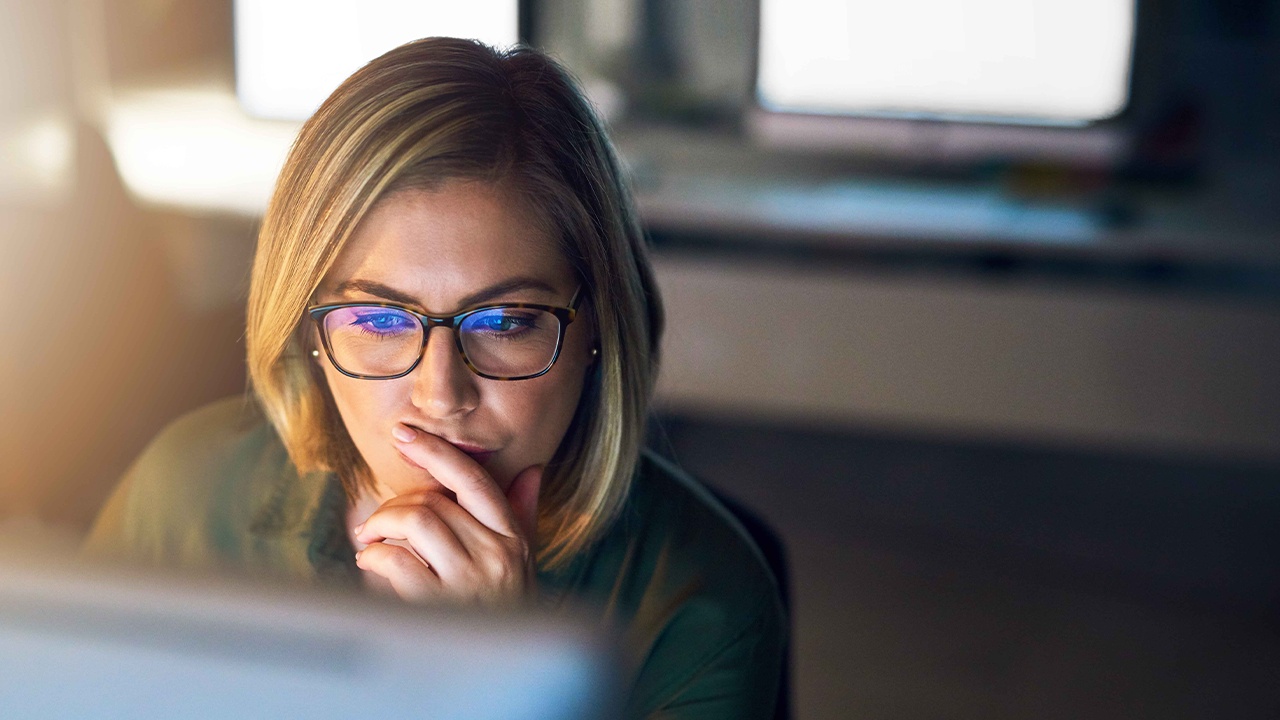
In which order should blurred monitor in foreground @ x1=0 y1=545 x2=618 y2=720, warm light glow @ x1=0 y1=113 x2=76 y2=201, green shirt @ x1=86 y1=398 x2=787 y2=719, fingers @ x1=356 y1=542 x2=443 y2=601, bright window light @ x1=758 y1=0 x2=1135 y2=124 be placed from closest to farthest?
blurred monitor in foreground @ x1=0 y1=545 x2=618 y2=720 → fingers @ x1=356 y1=542 x2=443 y2=601 → green shirt @ x1=86 y1=398 x2=787 y2=719 → warm light glow @ x1=0 y1=113 x2=76 y2=201 → bright window light @ x1=758 y1=0 x2=1135 y2=124

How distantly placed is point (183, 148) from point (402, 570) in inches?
27.6

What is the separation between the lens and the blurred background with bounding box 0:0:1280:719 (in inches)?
64.4

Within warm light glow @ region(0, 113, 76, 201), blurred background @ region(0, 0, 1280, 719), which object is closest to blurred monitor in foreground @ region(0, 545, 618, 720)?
warm light glow @ region(0, 113, 76, 201)

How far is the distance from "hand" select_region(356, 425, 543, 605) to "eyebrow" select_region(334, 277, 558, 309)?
2.3 inches

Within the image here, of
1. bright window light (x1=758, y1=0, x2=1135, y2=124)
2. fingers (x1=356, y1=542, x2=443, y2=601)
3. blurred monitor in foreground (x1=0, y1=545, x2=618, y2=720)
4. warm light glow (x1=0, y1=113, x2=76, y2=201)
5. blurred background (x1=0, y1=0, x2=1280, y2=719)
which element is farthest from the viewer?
bright window light (x1=758, y1=0, x2=1135, y2=124)

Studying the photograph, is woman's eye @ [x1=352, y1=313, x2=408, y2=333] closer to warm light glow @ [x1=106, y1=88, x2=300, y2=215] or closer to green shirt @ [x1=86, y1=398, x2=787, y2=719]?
green shirt @ [x1=86, y1=398, x2=787, y2=719]

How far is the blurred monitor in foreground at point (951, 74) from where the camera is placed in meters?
1.91

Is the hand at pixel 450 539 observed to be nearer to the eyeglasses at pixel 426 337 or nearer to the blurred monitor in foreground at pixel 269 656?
the eyeglasses at pixel 426 337

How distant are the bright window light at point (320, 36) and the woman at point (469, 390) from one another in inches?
2.5

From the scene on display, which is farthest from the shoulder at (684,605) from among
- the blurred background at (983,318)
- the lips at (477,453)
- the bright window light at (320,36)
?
the blurred background at (983,318)

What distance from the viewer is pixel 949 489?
2.15 meters

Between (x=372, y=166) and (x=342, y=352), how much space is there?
0.27 feet

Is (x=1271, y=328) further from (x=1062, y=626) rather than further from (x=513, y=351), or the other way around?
(x=513, y=351)

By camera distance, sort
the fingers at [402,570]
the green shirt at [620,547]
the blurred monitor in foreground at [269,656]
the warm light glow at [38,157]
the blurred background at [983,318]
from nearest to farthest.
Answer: the blurred monitor in foreground at [269,656]
the fingers at [402,570]
the green shirt at [620,547]
the warm light glow at [38,157]
the blurred background at [983,318]
